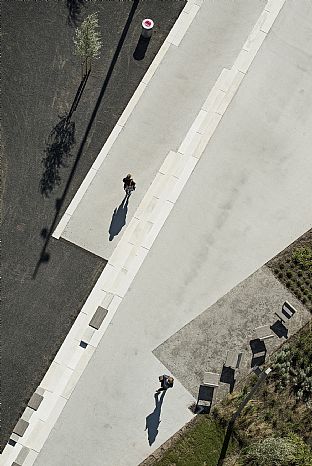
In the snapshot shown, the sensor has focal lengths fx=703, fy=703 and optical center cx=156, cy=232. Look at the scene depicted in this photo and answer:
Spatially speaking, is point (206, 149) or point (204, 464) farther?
point (206, 149)

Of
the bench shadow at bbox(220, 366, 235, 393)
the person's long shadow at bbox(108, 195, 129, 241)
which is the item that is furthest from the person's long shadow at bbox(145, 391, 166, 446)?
the person's long shadow at bbox(108, 195, 129, 241)

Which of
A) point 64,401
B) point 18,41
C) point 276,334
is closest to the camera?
point 64,401

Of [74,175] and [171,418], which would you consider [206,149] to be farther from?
[171,418]

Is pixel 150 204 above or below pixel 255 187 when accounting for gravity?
below

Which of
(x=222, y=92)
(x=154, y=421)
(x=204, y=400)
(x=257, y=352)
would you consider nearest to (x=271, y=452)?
(x=204, y=400)

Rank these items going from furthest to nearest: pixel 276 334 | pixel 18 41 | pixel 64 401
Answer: pixel 18 41
pixel 276 334
pixel 64 401

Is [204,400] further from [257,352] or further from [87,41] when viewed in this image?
[87,41]

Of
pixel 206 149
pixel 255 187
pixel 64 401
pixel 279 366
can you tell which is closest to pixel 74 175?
pixel 206 149
